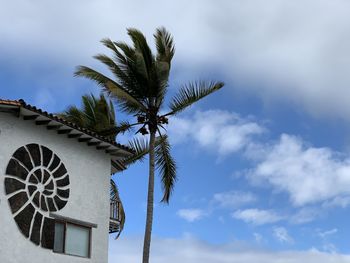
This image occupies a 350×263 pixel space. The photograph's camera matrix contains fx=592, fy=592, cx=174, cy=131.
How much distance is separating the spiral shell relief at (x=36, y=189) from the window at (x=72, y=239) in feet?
1.32

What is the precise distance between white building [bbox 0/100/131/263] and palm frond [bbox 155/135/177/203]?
401cm

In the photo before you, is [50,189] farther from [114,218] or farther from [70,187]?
[114,218]

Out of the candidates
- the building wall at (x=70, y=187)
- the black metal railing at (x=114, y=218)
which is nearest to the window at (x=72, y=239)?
the building wall at (x=70, y=187)

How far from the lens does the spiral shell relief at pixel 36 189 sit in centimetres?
2041

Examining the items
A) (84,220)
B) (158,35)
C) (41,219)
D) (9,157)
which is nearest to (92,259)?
(84,220)

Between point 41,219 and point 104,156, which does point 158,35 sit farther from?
point 41,219

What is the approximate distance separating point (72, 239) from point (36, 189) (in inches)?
97.3

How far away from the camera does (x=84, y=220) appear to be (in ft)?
74.9

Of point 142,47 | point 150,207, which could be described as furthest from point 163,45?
point 150,207

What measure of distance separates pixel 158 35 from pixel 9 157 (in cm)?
1075

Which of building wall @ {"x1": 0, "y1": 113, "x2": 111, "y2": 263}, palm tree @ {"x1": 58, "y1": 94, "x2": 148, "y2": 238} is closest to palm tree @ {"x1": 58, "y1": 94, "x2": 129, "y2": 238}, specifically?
palm tree @ {"x1": 58, "y1": 94, "x2": 148, "y2": 238}

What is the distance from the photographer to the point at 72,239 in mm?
22203

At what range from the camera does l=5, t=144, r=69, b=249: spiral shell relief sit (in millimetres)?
20406

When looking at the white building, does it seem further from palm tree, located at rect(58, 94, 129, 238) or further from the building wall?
palm tree, located at rect(58, 94, 129, 238)
